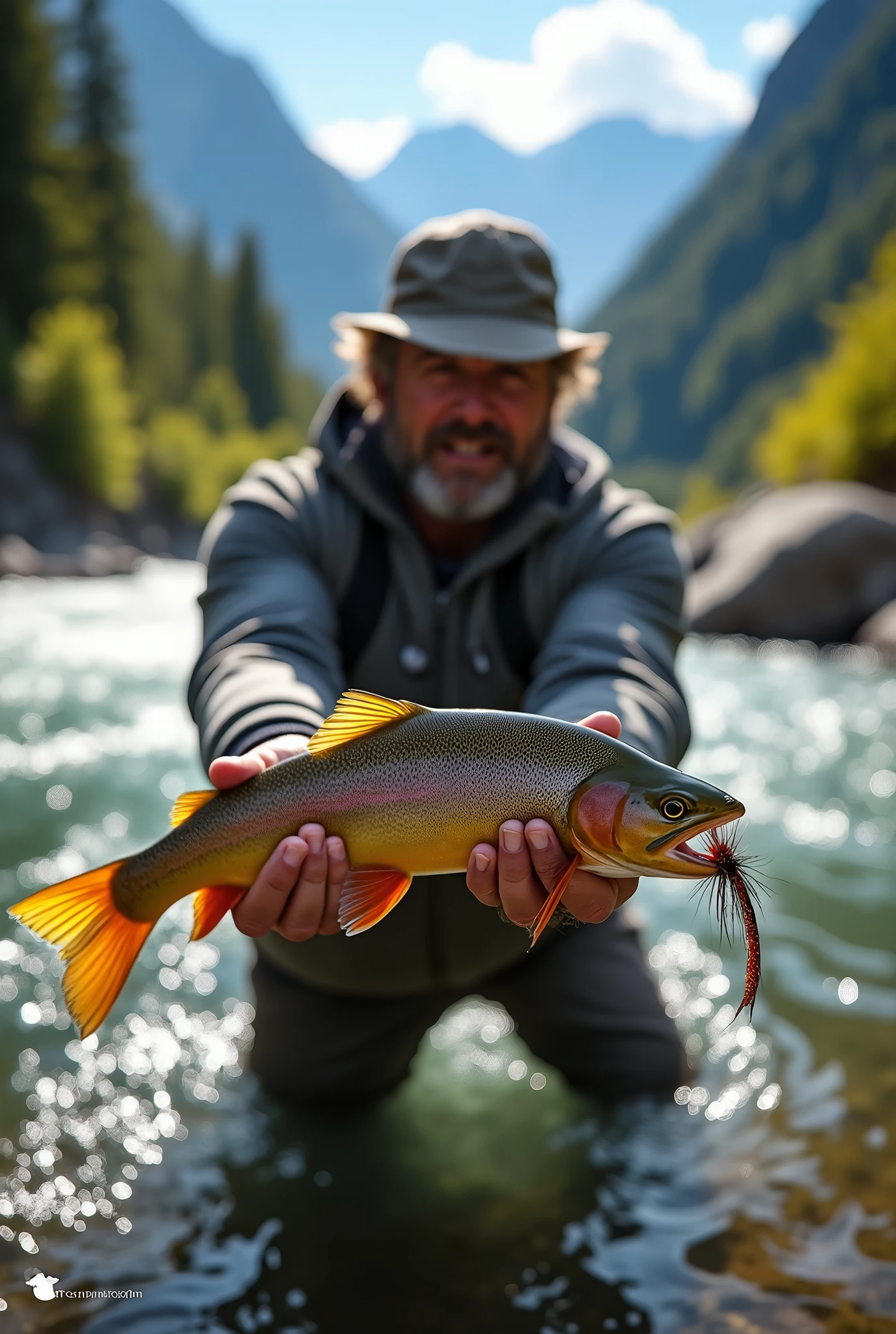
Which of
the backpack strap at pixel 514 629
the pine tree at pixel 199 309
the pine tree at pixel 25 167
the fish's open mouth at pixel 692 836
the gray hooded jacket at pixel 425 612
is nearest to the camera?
the fish's open mouth at pixel 692 836

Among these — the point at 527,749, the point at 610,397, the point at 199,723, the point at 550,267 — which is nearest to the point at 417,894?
the point at 199,723

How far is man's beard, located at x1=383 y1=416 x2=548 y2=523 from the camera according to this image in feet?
11.9

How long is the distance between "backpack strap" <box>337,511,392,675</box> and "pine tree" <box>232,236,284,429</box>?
214 feet

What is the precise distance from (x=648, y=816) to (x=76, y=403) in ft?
120

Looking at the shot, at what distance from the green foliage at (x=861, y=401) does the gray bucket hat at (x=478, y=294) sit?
2660 cm

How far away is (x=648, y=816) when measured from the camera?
1966mm

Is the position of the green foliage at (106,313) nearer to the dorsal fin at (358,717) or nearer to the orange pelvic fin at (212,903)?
the orange pelvic fin at (212,903)

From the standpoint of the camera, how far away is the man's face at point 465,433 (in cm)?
362

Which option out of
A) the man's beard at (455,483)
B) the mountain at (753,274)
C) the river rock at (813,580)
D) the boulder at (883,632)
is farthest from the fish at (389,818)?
the mountain at (753,274)

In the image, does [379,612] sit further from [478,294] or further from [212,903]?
[212,903]

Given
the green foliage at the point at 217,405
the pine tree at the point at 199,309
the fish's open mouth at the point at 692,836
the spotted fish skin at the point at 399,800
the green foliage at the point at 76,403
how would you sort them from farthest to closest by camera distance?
the pine tree at the point at 199,309
the green foliage at the point at 217,405
the green foliage at the point at 76,403
the spotted fish skin at the point at 399,800
the fish's open mouth at the point at 692,836

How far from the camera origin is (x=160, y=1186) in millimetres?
3352

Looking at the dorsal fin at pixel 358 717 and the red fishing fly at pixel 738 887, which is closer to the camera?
the red fishing fly at pixel 738 887

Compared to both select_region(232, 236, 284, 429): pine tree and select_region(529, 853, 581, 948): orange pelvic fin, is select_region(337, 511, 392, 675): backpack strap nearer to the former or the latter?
select_region(529, 853, 581, 948): orange pelvic fin
